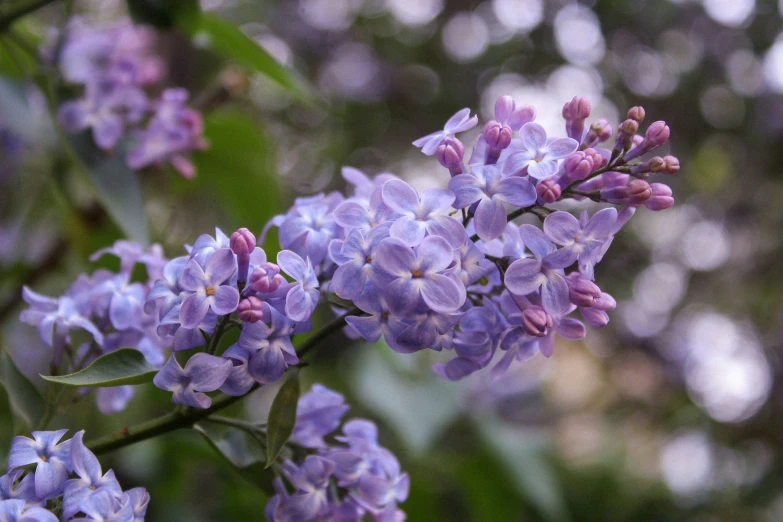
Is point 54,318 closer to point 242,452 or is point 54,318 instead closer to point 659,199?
point 242,452

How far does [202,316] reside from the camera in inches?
17.9

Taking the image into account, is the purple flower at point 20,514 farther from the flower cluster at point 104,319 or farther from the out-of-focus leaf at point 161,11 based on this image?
the out-of-focus leaf at point 161,11

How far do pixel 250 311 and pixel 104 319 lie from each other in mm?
208

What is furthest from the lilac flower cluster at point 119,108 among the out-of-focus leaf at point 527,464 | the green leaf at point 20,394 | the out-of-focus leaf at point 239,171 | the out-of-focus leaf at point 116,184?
the out-of-focus leaf at point 527,464

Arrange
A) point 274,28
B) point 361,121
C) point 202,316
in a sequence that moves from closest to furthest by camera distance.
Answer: point 202,316
point 361,121
point 274,28

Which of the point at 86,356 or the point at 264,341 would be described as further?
the point at 86,356

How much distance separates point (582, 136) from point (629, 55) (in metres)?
1.84

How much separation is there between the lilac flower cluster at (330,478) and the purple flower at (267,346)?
0.35 ft

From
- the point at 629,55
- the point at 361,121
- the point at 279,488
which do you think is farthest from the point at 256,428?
the point at 629,55

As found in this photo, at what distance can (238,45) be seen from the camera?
0.91m

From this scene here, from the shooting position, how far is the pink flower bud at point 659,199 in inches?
19.8

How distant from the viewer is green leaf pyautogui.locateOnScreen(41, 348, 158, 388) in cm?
46

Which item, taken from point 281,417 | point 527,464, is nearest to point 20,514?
point 281,417

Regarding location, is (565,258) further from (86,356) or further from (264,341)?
(86,356)
